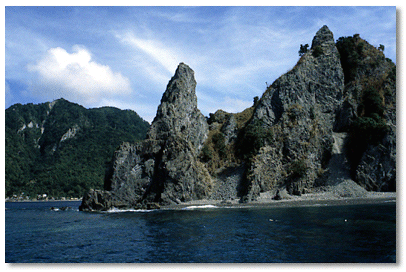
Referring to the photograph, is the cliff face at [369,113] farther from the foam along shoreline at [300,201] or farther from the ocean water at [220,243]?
the ocean water at [220,243]

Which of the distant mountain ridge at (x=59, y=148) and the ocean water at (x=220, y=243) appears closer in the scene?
the ocean water at (x=220, y=243)

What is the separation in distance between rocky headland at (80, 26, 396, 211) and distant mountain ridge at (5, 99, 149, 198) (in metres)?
55.8

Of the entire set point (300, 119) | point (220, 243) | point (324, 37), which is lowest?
point (220, 243)

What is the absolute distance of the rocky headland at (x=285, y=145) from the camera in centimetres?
7062

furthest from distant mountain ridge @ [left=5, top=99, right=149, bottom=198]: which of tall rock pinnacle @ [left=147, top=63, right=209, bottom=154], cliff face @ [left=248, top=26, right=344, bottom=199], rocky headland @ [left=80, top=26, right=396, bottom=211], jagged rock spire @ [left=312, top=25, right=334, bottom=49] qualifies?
jagged rock spire @ [left=312, top=25, right=334, bottom=49]

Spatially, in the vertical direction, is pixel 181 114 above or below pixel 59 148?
above

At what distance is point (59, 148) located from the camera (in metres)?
156

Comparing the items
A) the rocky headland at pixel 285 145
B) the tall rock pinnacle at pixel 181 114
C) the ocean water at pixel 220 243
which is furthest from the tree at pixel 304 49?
the ocean water at pixel 220 243

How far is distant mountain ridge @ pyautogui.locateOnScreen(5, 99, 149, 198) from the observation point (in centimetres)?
11838

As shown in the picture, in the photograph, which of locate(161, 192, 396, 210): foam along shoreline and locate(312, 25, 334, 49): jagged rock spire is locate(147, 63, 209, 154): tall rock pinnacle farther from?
locate(312, 25, 334, 49): jagged rock spire

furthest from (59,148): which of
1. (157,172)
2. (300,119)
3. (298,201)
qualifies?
(298,201)

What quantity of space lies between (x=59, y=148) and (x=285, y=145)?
11847 cm

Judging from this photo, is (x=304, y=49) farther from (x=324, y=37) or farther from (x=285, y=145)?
(x=285, y=145)

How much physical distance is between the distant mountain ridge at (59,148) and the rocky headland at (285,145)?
183 feet
